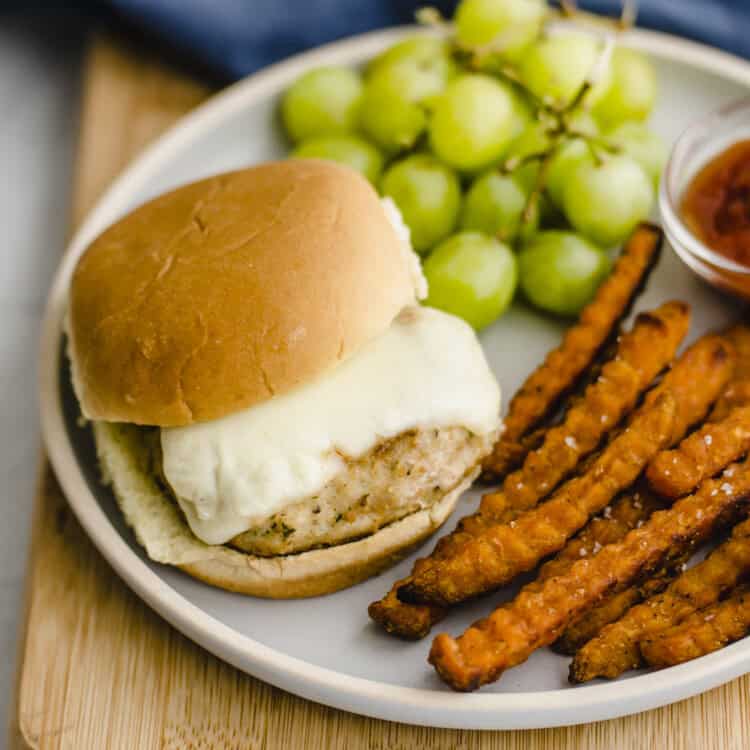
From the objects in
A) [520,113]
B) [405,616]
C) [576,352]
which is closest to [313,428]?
[405,616]

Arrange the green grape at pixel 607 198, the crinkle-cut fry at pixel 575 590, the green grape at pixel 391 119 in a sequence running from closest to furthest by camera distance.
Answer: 1. the crinkle-cut fry at pixel 575 590
2. the green grape at pixel 607 198
3. the green grape at pixel 391 119

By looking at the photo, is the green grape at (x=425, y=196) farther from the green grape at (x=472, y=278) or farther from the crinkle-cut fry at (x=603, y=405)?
the crinkle-cut fry at (x=603, y=405)

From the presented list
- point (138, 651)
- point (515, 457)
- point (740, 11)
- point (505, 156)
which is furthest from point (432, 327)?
point (740, 11)

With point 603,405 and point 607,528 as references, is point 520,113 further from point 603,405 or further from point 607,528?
point 607,528

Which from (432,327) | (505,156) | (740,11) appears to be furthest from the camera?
(740,11)

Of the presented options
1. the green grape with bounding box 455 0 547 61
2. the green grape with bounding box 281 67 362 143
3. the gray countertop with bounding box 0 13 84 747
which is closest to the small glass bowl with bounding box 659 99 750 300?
the green grape with bounding box 455 0 547 61

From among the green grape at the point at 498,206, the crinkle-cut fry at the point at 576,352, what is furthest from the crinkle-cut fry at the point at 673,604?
the green grape at the point at 498,206

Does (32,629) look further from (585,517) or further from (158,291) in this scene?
(585,517)
